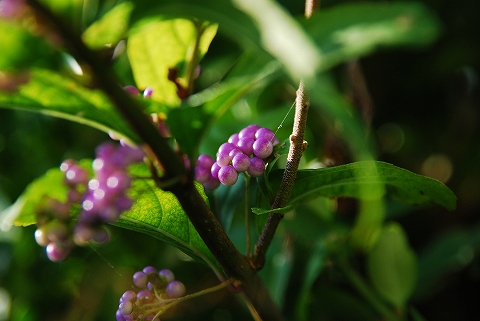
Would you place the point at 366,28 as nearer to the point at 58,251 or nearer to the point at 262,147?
the point at 262,147

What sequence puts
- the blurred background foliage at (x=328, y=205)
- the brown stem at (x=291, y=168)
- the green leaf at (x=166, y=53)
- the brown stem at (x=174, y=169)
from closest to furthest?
the brown stem at (x=174, y=169), the brown stem at (x=291, y=168), the green leaf at (x=166, y=53), the blurred background foliage at (x=328, y=205)

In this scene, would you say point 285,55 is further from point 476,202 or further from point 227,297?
point 476,202

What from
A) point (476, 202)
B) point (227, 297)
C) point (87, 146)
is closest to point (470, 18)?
point (476, 202)

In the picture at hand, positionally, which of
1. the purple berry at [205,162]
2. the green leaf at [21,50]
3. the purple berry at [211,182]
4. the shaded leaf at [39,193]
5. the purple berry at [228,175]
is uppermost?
the green leaf at [21,50]

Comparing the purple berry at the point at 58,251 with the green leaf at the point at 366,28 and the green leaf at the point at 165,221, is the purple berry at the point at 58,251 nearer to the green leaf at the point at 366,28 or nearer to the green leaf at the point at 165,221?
the green leaf at the point at 165,221

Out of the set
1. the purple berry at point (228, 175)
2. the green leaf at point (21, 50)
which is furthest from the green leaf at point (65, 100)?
the purple berry at point (228, 175)

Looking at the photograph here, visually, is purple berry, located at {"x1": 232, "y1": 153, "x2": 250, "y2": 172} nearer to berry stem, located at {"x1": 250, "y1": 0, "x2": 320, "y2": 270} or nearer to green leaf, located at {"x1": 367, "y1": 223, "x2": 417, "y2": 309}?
berry stem, located at {"x1": 250, "y1": 0, "x2": 320, "y2": 270}

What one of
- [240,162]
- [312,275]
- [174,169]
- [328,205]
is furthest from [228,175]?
[328,205]
